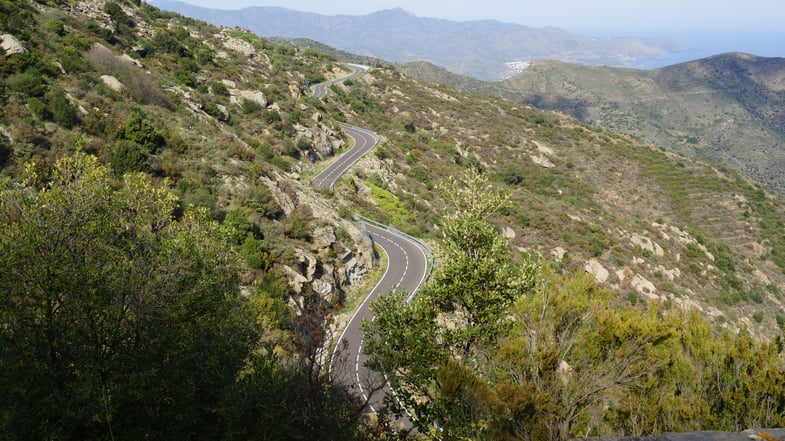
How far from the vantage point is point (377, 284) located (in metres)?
28.4

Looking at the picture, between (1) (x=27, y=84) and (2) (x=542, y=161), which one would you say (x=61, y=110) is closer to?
(1) (x=27, y=84)

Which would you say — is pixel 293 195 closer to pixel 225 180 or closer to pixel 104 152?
pixel 225 180

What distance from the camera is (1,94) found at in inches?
826

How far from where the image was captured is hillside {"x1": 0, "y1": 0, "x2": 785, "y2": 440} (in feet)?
28.3

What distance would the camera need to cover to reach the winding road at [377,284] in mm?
17297

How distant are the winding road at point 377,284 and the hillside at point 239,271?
1.14 m

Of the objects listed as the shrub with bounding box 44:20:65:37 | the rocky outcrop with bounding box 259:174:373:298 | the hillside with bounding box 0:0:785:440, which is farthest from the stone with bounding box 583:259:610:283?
the shrub with bounding box 44:20:65:37

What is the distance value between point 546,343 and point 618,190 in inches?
3162

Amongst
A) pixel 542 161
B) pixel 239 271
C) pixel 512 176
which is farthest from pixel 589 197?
pixel 239 271

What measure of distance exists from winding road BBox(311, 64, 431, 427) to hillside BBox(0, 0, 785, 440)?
1.14 m

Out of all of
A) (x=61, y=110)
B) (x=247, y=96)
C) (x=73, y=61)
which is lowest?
(x=247, y=96)

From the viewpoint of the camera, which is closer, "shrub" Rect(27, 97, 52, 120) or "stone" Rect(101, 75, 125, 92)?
"shrub" Rect(27, 97, 52, 120)

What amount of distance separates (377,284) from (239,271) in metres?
16.4

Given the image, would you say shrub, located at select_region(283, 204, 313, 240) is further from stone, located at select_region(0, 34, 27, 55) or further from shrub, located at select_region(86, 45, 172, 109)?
stone, located at select_region(0, 34, 27, 55)
